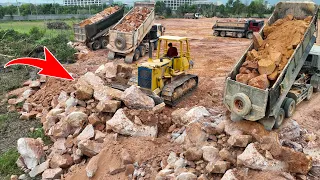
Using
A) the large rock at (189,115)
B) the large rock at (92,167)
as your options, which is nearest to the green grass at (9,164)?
the large rock at (92,167)

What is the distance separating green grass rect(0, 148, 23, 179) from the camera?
7.12m

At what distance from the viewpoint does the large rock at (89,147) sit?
6754 mm

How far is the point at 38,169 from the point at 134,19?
10.5 meters

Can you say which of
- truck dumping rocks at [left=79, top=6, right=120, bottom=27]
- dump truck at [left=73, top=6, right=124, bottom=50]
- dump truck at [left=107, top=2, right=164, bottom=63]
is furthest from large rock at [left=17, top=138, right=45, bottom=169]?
truck dumping rocks at [left=79, top=6, right=120, bottom=27]

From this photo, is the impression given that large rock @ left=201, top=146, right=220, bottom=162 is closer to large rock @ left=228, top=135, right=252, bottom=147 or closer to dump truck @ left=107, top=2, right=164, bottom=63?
large rock @ left=228, top=135, right=252, bottom=147

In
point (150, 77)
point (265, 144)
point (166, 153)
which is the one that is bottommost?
point (166, 153)

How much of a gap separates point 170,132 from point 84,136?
2.00 meters

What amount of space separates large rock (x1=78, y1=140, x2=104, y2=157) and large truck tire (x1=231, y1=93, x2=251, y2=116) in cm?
307

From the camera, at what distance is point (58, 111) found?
337 inches

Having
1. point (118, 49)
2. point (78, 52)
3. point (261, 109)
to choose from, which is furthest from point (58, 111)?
point (78, 52)

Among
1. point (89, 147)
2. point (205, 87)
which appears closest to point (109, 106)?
point (89, 147)

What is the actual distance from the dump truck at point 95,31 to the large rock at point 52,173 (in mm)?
11230

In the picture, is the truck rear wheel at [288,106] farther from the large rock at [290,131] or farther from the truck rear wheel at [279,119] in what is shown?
the large rock at [290,131]

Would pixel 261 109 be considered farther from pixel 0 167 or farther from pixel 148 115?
pixel 0 167
